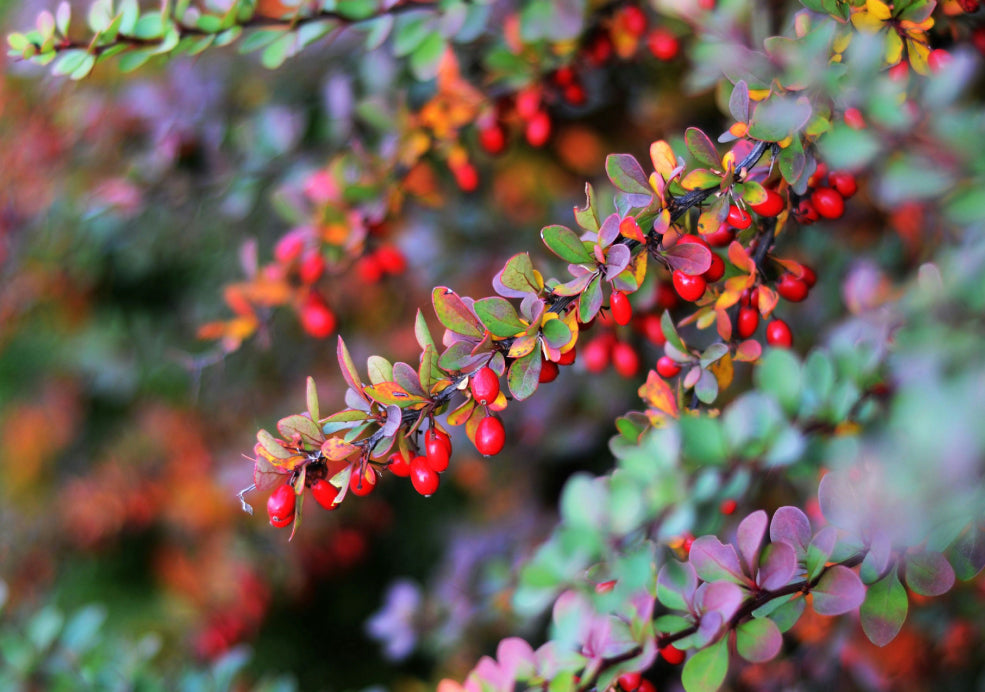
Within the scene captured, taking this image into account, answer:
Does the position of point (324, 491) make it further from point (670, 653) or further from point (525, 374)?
point (670, 653)

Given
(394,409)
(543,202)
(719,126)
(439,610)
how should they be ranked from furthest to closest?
(543,202)
(719,126)
(439,610)
(394,409)

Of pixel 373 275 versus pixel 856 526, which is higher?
pixel 856 526

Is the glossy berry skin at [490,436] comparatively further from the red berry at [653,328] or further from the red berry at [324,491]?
the red berry at [653,328]

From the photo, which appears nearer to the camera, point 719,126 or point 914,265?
point 914,265

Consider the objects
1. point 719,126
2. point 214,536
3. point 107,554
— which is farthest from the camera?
point 107,554

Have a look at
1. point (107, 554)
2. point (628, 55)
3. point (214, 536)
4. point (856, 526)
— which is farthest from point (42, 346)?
point (856, 526)

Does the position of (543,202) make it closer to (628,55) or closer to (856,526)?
(628,55)
